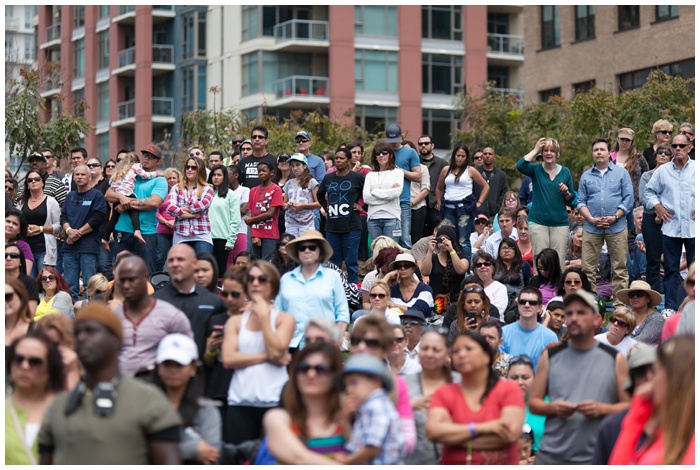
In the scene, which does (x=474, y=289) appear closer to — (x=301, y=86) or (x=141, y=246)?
(x=141, y=246)

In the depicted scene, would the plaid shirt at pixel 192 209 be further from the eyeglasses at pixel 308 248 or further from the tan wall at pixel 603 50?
the tan wall at pixel 603 50

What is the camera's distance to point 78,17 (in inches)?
2532

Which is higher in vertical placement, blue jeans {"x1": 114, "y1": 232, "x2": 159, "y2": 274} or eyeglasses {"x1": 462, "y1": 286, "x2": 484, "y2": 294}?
blue jeans {"x1": 114, "y1": 232, "x2": 159, "y2": 274}

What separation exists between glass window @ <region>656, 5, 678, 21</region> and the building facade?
539 inches

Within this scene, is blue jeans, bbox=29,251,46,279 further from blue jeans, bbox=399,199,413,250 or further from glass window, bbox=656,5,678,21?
glass window, bbox=656,5,678,21

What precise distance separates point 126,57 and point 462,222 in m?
45.2

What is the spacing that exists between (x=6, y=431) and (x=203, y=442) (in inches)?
51.6

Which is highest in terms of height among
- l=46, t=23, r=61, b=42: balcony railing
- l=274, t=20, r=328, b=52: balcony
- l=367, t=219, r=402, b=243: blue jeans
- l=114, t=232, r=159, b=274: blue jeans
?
l=46, t=23, r=61, b=42: balcony railing

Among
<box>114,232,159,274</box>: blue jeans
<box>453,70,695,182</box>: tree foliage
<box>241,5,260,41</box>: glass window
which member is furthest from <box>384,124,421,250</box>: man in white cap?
<box>241,5,260,41</box>: glass window

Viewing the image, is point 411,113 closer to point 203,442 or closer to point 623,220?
point 623,220

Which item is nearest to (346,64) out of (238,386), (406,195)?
(406,195)

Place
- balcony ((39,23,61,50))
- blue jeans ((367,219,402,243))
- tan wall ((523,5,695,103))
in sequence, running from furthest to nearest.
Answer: balcony ((39,23,61,50)) < tan wall ((523,5,695,103)) < blue jeans ((367,219,402,243))

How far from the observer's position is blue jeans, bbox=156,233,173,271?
16.2 metres

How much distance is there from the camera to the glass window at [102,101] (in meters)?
63.0
